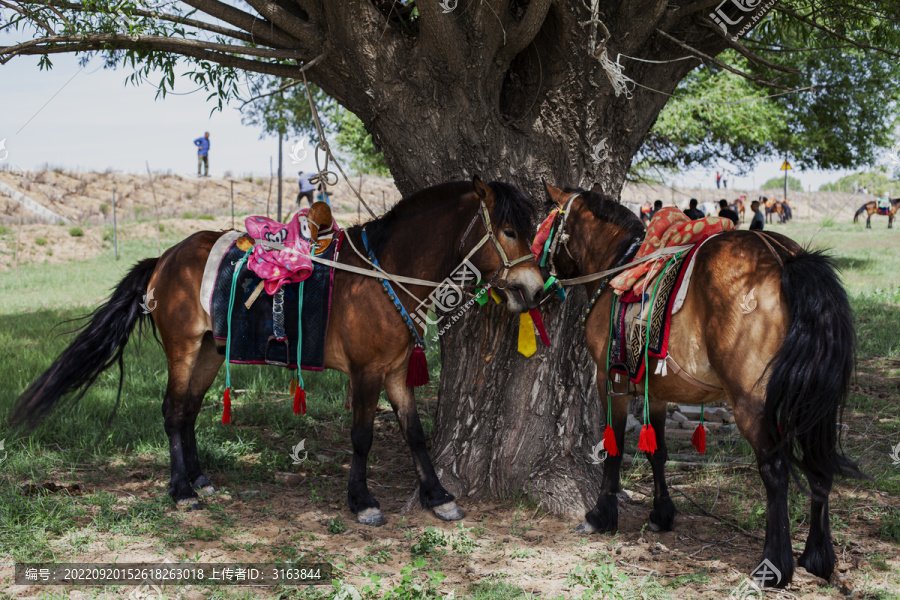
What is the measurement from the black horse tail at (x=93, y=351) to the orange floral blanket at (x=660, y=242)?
316 centimetres

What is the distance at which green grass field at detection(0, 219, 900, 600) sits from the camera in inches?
129

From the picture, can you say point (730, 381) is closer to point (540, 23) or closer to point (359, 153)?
point (540, 23)

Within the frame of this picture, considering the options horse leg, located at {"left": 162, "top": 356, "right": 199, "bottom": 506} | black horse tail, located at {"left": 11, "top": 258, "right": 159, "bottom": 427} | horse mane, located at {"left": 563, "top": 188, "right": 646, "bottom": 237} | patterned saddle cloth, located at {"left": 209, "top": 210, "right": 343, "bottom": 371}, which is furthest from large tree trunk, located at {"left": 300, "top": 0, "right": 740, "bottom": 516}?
black horse tail, located at {"left": 11, "top": 258, "right": 159, "bottom": 427}

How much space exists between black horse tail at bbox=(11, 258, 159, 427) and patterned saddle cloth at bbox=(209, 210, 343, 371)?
2.29 feet

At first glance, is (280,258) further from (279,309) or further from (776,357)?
(776,357)

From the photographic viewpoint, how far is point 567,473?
4289 mm

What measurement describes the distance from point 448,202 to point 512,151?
26.2 inches

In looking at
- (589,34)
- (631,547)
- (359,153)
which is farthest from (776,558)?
(359,153)

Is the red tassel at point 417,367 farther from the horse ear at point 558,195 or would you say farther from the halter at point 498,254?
the horse ear at point 558,195

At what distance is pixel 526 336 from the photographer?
413cm

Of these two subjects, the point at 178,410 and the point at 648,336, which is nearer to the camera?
the point at 648,336

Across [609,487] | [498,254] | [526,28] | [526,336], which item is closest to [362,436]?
[526,336]

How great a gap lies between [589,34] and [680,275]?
5.68 ft

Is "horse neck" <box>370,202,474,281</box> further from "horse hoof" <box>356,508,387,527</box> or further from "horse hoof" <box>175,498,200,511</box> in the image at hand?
"horse hoof" <box>175,498,200,511</box>
